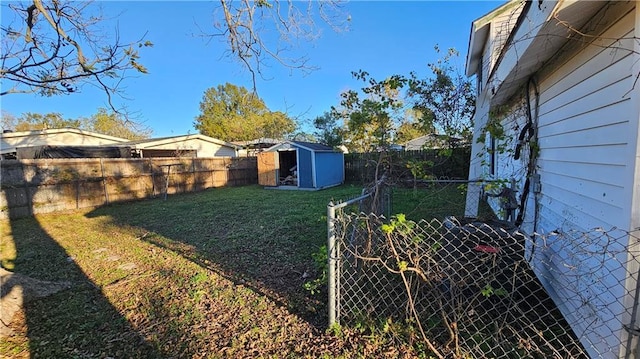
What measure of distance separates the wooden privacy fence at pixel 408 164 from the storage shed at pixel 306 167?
75cm

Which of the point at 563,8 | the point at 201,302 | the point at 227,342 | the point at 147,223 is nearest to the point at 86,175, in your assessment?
the point at 147,223

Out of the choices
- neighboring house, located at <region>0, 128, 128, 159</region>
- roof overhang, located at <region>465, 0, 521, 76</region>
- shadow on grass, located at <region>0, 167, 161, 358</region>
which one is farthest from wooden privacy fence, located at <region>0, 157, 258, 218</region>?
roof overhang, located at <region>465, 0, 521, 76</region>

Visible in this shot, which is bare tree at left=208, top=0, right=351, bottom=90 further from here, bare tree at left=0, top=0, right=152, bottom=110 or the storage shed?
the storage shed

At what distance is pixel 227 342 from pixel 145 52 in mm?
3645

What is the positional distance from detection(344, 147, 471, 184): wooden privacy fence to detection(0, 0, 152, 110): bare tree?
10.6 ft

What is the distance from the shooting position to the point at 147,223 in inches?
236

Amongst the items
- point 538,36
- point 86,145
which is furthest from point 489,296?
point 86,145

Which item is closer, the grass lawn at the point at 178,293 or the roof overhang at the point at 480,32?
the grass lawn at the point at 178,293

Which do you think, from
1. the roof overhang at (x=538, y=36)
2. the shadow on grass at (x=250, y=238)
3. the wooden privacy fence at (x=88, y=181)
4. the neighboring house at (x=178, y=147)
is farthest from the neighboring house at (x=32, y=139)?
the roof overhang at (x=538, y=36)

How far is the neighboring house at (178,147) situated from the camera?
43.9ft

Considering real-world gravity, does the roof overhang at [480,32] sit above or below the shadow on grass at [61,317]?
above

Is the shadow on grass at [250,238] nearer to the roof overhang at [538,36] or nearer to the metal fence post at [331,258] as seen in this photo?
the metal fence post at [331,258]

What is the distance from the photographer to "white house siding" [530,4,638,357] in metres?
1.56

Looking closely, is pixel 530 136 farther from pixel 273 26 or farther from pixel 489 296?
pixel 273 26
